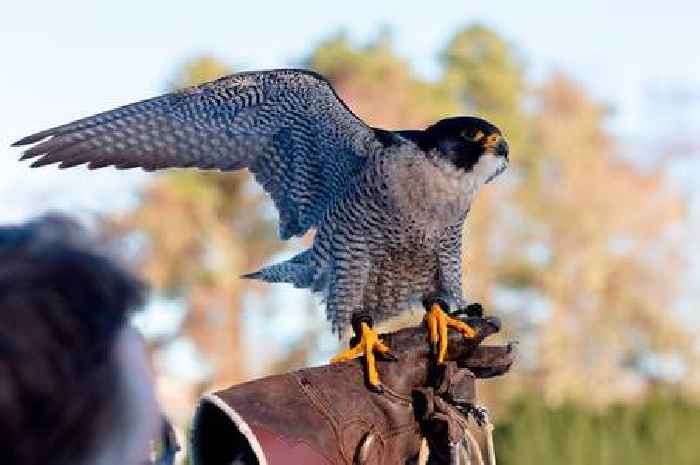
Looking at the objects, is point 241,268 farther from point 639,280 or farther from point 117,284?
point 117,284

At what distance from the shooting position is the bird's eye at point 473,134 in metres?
3.62

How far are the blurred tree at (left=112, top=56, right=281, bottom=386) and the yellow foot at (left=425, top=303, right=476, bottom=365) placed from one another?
18797 mm

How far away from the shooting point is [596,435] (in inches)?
297

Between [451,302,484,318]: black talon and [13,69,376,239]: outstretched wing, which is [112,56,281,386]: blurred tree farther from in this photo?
[451,302,484,318]: black talon

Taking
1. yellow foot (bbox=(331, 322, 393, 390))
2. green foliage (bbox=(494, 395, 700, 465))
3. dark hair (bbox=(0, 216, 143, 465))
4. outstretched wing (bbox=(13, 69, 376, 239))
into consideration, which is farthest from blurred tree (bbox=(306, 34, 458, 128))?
dark hair (bbox=(0, 216, 143, 465))

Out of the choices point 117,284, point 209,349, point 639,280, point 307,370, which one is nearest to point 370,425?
point 307,370

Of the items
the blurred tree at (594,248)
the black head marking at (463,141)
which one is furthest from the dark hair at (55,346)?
the blurred tree at (594,248)

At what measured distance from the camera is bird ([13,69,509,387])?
331cm

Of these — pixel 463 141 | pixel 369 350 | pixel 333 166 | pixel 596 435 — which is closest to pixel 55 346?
pixel 369 350

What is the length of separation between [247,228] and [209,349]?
7.62 ft

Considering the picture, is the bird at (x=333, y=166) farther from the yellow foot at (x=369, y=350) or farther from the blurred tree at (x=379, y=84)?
the blurred tree at (x=379, y=84)

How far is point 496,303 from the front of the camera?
26625mm

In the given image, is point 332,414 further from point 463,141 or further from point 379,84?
point 379,84

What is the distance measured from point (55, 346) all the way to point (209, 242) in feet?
72.3
